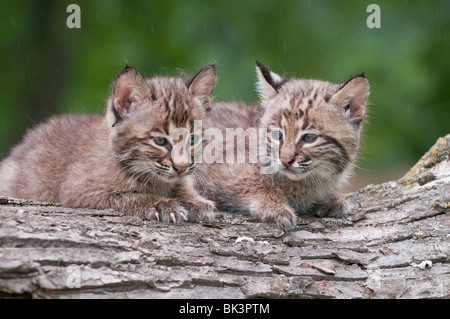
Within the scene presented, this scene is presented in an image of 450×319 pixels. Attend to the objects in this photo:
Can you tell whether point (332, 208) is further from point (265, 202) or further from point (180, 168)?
point (180, 168)

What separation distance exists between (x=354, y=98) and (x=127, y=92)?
8.78 ft

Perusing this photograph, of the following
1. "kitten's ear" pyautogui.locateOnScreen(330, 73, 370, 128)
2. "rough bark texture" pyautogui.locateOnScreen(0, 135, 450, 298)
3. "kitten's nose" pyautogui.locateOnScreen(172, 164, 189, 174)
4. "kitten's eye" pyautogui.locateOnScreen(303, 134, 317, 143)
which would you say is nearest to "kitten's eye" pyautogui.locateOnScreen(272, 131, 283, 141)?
"kitten's eye" pyautogui.locateOnScreen(303, 134, 317, 143)

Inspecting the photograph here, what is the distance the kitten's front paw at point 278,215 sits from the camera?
22.0 feet

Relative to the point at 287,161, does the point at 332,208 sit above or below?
below

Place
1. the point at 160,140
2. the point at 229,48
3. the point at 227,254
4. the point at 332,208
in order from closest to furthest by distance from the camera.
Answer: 1. the point at 227,254
2. the point at 160,140
3. the point at 332,208
4. the point at 229,48

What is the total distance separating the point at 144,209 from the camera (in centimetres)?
648

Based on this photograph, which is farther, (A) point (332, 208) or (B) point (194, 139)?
(A) point (332, 208)

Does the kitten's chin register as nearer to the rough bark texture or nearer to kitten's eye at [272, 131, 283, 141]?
kitten's eye at [272, 131, 283, 141]

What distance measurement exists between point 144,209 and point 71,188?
3.14 feet

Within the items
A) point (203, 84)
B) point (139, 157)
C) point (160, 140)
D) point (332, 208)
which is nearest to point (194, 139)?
point (160, 140)

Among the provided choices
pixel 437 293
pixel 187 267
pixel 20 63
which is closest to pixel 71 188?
pixel 187 267

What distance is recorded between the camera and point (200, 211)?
21.8ft

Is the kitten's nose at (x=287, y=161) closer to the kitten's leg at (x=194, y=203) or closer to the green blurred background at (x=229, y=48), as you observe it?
the kitten's leg at (x=194, y=203)

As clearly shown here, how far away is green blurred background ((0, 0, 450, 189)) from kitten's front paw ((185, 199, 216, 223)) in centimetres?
637
